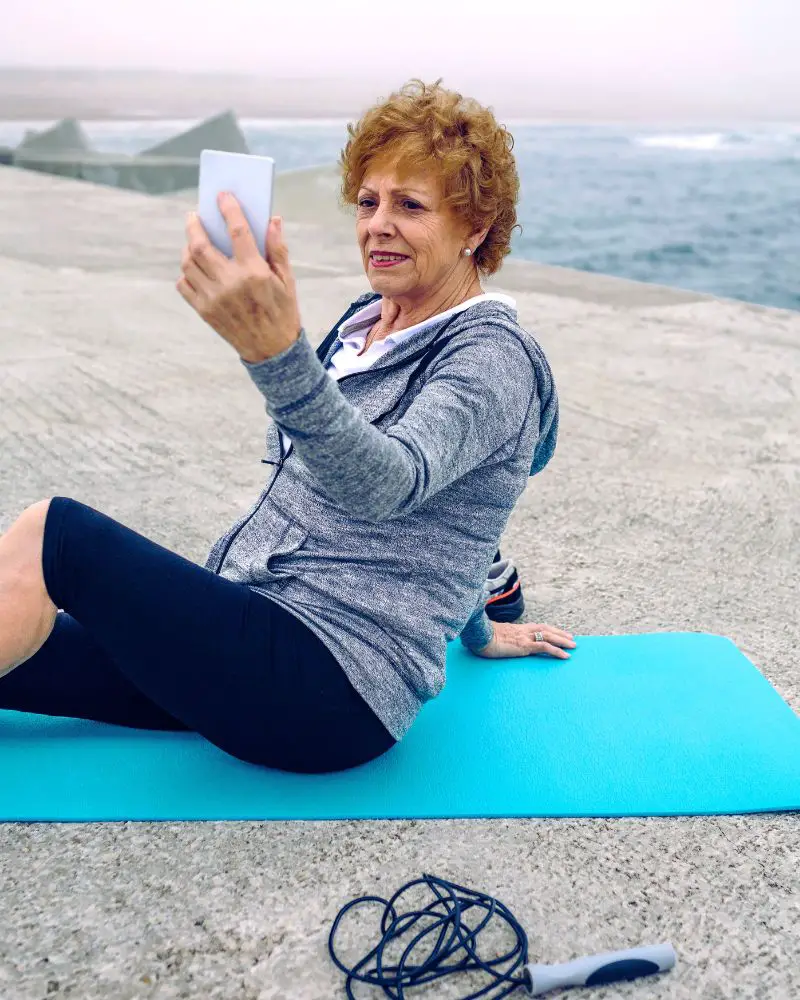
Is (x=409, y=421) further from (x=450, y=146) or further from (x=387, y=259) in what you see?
(x=450, y=146)

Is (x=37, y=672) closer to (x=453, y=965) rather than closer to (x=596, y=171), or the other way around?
(x=453, y=965)

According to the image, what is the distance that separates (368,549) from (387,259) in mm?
497

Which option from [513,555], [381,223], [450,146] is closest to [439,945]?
[381,223]

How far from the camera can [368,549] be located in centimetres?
179

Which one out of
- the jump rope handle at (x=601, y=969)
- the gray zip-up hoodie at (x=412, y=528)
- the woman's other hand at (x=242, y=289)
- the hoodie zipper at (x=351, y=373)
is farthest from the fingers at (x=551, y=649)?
the woman's other hand at (x=242, y=289)

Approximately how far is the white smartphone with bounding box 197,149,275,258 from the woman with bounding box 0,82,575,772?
0.38 meters

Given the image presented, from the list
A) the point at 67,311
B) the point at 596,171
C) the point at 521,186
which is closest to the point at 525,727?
the point at 521,186

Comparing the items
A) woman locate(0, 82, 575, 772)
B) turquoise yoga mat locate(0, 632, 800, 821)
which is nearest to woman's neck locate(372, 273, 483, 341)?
woman locate(0, 82, 575, 772)

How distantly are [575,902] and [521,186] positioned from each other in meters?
1.22

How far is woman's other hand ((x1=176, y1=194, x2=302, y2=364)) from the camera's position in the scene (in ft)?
4.13

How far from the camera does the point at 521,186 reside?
189 cm

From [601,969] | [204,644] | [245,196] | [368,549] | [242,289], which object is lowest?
[601,969]

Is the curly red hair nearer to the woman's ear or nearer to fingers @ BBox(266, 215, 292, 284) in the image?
the woman's ear

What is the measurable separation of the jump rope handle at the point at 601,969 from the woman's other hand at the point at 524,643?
92cm
